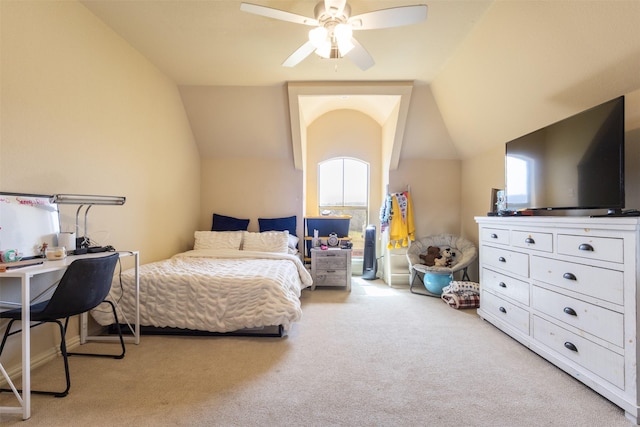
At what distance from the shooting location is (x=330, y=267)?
13.5 ft

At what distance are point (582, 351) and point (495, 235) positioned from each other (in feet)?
3.76

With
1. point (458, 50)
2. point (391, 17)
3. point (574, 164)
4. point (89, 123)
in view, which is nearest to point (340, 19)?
point (391, 17)

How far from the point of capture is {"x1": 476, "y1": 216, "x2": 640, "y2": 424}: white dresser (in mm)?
1518

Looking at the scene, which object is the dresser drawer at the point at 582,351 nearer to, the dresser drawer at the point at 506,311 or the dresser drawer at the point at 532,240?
the dresser drawer at the point at 506,311

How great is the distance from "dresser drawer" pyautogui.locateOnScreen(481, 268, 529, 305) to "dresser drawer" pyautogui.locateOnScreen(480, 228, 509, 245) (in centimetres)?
30

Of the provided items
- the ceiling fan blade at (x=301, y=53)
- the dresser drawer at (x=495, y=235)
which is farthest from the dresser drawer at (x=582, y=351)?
the ceiling fan blade at (x=301, y=53)

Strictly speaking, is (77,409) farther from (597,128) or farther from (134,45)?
(597,128)

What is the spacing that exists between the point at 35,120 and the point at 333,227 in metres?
3.49

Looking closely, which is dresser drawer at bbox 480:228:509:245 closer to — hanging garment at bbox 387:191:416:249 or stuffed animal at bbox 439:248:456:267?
stuffed animal at bbox 439:248:456:267

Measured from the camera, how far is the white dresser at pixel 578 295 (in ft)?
4.98

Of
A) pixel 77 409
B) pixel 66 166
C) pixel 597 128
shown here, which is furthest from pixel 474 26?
pixel 77 409

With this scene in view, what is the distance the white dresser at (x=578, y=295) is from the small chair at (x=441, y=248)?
1032 millimetres

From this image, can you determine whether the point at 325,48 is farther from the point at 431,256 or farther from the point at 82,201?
the point at 431,256

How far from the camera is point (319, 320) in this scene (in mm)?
→ 2879
